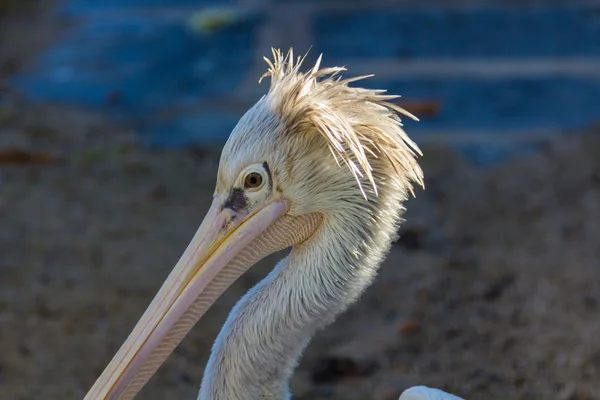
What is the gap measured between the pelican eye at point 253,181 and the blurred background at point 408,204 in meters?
0.90

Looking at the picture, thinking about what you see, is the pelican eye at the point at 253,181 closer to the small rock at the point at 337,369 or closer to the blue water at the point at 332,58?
the small rock at the point at 337,369

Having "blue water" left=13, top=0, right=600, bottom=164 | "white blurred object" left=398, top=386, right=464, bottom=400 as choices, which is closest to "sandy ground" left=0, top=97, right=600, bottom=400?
"blue water" left=13, top=0, right=600, bottom=164

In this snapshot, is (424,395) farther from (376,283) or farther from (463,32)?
(463,32)

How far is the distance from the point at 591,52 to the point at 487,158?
1657 millimetres

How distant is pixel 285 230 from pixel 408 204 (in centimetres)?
282

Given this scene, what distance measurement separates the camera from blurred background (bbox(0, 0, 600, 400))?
12.8 ft

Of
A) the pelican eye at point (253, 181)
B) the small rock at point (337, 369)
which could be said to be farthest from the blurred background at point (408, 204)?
the pelican eye at point (253, 181)

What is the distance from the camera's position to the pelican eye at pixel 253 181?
2.41 metres

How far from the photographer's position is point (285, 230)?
247 cm

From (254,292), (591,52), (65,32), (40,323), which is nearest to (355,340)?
(40,323)

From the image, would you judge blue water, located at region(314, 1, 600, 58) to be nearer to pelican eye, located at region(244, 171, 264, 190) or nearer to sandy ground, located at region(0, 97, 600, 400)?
sandy ground, located at region(0, 97, 600, 400)

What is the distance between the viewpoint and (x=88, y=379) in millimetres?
3807

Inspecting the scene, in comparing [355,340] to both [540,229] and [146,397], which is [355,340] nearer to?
[146,397]

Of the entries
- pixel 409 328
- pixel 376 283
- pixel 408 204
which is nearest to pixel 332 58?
pixel 408 204
